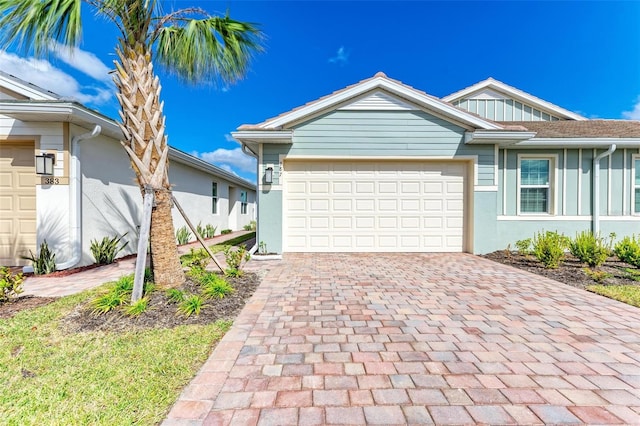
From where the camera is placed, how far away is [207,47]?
13.6ft

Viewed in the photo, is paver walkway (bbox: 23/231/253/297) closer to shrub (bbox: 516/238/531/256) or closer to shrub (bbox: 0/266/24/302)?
shrub (bbox: 0/266/24/302)

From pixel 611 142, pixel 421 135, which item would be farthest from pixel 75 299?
pixel 611 142

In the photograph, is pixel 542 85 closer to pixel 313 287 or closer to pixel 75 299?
pixel 313 287

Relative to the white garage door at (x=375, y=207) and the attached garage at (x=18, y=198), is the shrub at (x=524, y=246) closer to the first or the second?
the white garage door at (x=375, y=207)

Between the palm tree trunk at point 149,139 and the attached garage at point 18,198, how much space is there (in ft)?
13.5

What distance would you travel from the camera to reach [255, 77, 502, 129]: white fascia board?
6.89 metres

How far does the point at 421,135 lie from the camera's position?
7223 millimetres

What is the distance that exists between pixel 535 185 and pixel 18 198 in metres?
12.8

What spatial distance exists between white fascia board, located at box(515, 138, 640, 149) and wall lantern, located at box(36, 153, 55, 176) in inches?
431

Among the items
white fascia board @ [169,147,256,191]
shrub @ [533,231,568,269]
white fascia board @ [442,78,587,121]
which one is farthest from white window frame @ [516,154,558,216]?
white fascia board @ [169,147,256,191]

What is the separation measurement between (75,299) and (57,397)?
2.60m

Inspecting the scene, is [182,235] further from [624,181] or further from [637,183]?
[637,183]

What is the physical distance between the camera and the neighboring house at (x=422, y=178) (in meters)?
7.04

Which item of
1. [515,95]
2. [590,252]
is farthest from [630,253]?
[515,95]
